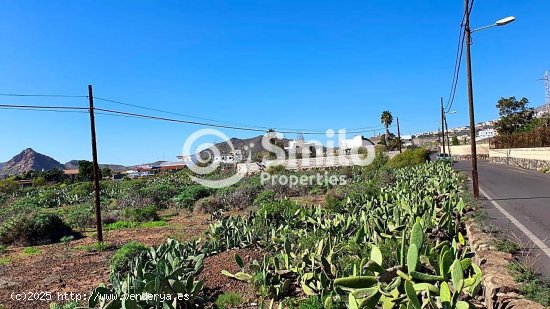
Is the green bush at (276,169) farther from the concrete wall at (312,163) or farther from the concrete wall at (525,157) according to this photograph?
the concrete wall at (525,157)

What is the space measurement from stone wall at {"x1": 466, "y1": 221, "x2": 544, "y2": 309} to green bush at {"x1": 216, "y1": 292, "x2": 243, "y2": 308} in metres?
3.24

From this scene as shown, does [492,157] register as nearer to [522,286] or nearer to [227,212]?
[227,212]

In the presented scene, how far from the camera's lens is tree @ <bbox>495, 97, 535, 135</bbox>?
2527 inches

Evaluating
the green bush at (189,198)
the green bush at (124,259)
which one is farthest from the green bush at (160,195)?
the green bush at (124,259)

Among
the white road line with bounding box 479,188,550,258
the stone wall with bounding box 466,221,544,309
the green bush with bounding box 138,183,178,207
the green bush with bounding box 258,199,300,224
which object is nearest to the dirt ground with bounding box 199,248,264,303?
the green bush with bounding box 258,199,300,224

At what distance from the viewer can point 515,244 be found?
6543 millimetres

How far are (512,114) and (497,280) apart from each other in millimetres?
70172

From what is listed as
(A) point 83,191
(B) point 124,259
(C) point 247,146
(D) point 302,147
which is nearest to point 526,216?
(B) point 124,259

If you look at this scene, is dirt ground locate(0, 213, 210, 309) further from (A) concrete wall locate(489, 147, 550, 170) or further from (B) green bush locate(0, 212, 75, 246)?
(A) concrete wall locate(489, 147, 550, 170)

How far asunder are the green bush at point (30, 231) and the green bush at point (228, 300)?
10905mm

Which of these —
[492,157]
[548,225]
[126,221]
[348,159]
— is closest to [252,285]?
[548,225]

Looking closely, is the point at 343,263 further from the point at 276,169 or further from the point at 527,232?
the point at 276,169

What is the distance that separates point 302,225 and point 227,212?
998 cm

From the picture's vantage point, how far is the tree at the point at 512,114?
6419cm
